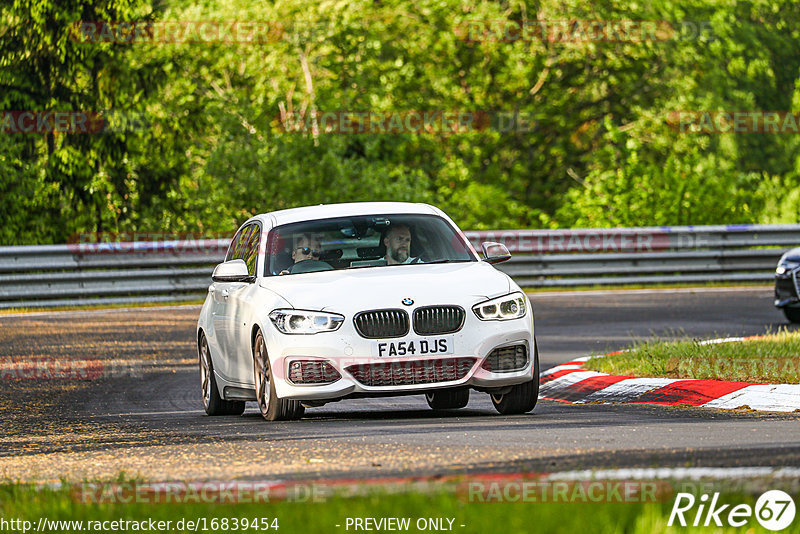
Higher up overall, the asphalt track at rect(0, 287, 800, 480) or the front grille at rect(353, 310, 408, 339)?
the front grille at rect(353, 310, 408, 339)

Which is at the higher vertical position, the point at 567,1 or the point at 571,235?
the point at 567,1

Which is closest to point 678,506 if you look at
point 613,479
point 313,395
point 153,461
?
point 613,479

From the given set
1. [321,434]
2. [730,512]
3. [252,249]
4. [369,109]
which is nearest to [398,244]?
[252,249]

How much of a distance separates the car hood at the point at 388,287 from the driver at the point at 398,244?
434 millimetres

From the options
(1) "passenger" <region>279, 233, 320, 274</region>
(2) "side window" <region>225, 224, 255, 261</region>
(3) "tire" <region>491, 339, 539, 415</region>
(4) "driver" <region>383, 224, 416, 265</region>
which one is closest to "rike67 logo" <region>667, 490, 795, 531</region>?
(3) "tire" <region>491, 339, 539, 415</region>

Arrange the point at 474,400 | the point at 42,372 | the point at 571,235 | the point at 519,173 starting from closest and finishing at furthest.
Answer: the point at 474,400 < the point at 42,372 < the point at 571,235 < the point at 519,173

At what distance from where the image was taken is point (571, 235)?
25.0 m

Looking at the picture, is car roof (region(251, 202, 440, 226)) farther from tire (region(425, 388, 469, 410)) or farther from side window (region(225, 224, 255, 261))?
tire (region(425, 388, 469, 410))

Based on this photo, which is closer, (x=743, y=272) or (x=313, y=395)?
(x=313, y=395)

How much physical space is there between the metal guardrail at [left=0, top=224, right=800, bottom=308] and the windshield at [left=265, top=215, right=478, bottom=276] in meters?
12.2

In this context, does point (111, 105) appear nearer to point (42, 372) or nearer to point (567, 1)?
point (567, 1)

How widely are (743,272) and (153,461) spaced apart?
1928cm

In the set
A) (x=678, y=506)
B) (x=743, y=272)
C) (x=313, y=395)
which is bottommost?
(x=743, y=272)

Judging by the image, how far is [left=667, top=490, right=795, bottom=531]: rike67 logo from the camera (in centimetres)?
489
